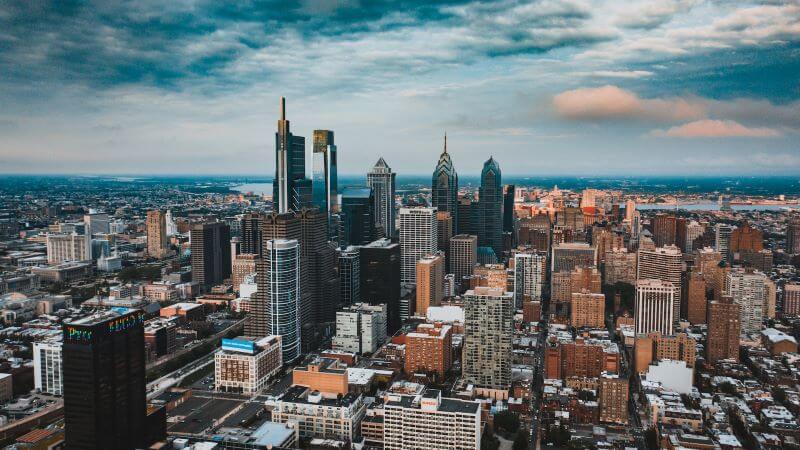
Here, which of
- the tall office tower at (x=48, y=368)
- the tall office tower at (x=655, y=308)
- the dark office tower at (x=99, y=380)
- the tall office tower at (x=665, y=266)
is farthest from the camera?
the tall office tower at (x=665, y=266)

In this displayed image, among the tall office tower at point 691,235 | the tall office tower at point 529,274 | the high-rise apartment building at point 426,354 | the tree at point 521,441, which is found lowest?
the tree at point 521,441

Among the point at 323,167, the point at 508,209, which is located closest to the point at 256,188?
the point at 323,167

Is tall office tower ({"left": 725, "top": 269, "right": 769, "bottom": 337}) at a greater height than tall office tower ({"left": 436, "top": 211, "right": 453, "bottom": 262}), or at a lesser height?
lesser

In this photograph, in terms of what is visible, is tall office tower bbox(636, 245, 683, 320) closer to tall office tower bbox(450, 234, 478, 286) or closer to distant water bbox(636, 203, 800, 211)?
distant water bbox(636, 203, 800, 211)

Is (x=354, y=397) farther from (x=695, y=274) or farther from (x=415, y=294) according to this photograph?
(x=695, y=274)

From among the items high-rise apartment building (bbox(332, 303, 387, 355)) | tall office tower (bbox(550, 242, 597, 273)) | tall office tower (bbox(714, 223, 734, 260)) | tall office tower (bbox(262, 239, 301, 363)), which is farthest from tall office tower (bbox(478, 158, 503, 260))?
tall office tower (bbox(262, 239, 301, 363))

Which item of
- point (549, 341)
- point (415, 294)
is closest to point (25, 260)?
point (415, 294)

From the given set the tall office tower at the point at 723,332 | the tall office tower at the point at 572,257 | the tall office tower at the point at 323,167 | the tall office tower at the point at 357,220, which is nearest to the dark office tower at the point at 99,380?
the tall office tower at the point at 723,332

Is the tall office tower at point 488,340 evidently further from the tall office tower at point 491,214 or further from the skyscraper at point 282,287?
the tall office tower at point 491,214
